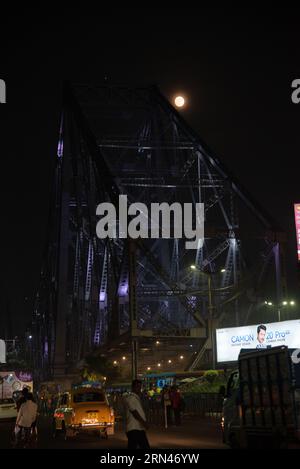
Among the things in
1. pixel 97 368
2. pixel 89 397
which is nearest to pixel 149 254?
pixel 97 368

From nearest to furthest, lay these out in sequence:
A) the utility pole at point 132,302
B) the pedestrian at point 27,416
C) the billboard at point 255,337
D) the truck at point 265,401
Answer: the truck at point 265,401 < the pedestrian at point 27,416 < the billboard at point 255,337 < the utility pole at point 132,302

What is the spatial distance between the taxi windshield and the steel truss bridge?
634 inches

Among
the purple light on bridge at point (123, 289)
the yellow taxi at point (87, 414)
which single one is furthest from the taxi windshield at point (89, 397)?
the purple light on bridge at point (123, 289)

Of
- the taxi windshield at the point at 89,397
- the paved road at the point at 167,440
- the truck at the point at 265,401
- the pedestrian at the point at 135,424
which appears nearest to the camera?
the pedestrian at the point at 135,424

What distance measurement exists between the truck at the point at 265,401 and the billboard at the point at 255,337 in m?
21.8

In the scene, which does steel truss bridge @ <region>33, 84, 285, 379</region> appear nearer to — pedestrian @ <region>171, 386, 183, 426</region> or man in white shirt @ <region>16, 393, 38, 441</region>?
pedestrian @ <region>171, 386, 183, 426</region>

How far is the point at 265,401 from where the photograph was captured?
1405cm

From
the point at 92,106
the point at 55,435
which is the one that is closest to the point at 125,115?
the point at 92,106

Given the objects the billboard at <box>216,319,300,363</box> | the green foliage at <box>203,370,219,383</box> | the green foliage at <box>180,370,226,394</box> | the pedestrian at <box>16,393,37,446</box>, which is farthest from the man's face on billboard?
the pedestrian at <box>16,393,37,446</box>

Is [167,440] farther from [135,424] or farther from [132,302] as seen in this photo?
[132,302]

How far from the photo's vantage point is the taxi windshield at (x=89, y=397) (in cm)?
2212

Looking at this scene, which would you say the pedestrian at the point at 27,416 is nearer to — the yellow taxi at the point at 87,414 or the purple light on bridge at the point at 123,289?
the yellow taxi at the point at 87,414

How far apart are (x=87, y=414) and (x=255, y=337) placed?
67.0 ft
